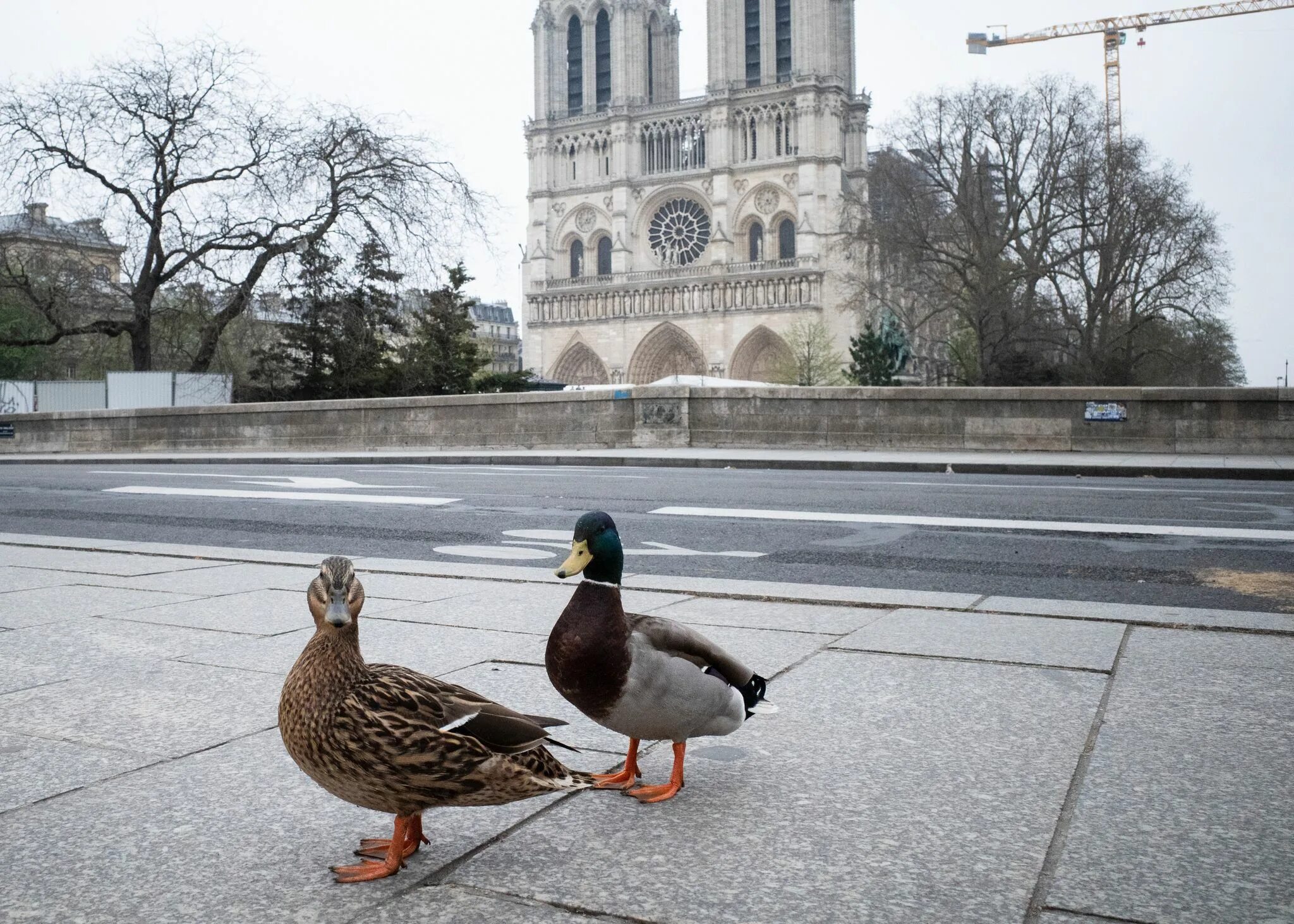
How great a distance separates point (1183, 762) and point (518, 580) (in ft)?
12.5

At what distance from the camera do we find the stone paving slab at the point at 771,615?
15.5ft

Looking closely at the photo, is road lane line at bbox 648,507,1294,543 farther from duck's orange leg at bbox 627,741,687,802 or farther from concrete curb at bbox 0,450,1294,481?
duck's orange leg at bbox 627,741,687,802

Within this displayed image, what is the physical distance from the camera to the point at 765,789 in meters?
2.72

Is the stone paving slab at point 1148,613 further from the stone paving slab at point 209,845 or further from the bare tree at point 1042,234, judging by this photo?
the bare tree at point 1042,234

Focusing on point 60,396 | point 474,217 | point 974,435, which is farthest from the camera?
point 60,396

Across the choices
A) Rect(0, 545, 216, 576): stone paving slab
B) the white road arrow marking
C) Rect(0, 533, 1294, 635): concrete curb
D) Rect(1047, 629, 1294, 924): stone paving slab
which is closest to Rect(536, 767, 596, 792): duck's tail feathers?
Rect(1047, 629, 1294, 924): stone paving slab

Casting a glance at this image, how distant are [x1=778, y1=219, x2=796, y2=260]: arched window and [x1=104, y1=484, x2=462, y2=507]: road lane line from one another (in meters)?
70.4

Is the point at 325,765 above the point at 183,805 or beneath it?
above

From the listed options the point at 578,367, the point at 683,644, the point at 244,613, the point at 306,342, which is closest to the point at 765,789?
the point at 683,644

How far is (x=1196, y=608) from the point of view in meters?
5.20

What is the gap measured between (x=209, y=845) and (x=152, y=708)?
1.20 metres

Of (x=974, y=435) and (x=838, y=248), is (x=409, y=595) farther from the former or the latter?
(x=838, y=248)

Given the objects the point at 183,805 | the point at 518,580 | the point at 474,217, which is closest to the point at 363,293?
the point at 474,217

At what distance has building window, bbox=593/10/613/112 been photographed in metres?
86.8
